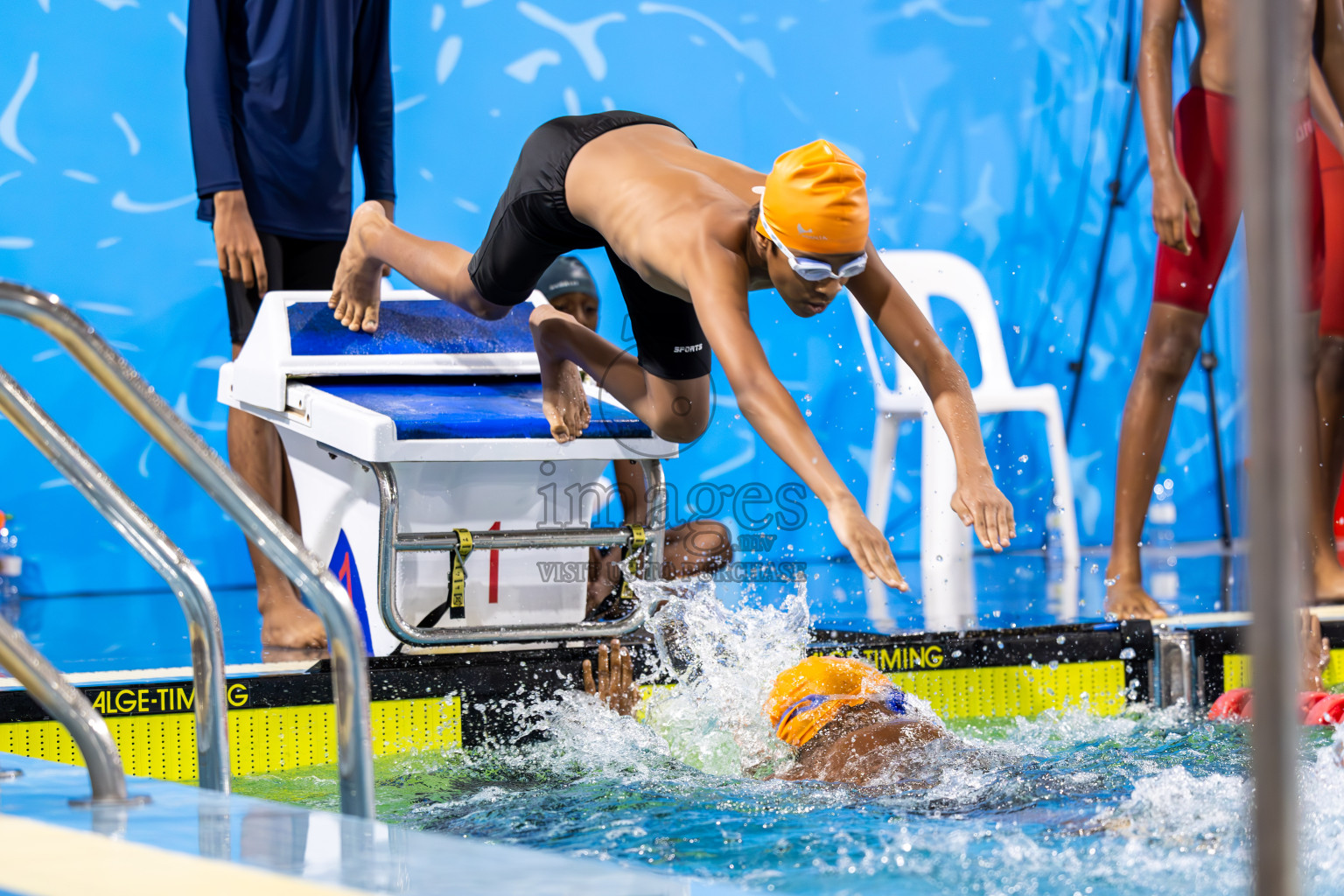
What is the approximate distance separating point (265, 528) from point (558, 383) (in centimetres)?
207

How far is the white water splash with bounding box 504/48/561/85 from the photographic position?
7.22 meters

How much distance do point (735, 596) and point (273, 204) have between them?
2.18 m

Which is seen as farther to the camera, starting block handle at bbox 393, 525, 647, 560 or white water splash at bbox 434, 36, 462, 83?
white water splash at bbox 434, 36, 462, 83

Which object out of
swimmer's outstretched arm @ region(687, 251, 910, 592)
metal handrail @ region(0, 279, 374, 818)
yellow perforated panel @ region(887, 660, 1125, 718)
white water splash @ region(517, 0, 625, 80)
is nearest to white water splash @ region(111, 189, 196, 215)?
white water splash @ region(517, 0, 625, 80)

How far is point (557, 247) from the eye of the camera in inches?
154

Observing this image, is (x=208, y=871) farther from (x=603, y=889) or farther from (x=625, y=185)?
(x=625, y=185)

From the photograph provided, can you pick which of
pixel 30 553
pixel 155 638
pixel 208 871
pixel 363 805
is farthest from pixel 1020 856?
pixel 30 553

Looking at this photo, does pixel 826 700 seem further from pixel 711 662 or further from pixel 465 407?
pixel 465 407

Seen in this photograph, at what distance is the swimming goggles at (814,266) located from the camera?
3.07 metres

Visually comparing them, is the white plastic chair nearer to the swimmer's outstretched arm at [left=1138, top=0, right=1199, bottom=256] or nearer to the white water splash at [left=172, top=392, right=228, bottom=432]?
the swimmer's outstretched arm at [left=1138, top=0, right=1199, bottom=256]

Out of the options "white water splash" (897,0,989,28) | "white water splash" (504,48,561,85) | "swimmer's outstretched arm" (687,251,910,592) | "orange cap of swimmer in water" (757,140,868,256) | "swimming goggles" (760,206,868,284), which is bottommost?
"swimmer's outstretched arm" (687,251,910,592)

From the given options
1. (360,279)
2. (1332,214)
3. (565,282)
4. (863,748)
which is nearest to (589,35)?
(565,282)

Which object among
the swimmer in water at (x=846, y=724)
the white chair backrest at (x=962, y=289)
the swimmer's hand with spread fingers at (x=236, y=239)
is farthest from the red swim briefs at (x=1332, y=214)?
the swimmer's hand with spread fingers at (x=236, y=239)

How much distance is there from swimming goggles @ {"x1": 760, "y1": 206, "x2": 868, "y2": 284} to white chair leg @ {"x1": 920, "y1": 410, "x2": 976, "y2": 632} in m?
2.57
